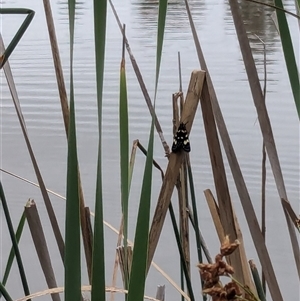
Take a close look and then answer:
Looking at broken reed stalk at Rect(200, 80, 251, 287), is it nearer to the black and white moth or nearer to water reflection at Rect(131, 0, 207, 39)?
the black and white moth

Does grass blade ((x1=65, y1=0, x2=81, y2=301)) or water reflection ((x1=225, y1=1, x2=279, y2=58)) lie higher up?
water reflection ((x1=225, y1=1, x2=279, y2=58))

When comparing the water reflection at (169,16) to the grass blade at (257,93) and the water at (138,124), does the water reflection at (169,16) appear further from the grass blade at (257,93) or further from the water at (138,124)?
the grass blade at (257,93)

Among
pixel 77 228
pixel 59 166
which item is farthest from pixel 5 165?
pixel 77 228

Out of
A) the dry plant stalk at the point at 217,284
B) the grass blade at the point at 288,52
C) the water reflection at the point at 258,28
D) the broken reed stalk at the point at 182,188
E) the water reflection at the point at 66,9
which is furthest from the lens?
the water reflection at the point at 66,9

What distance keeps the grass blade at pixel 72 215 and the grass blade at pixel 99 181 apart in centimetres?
Result: 1

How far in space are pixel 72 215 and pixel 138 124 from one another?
147cm

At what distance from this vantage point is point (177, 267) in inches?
47.2

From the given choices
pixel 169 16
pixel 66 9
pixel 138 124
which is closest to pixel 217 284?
pixel 138 124

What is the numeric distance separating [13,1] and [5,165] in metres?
1.38

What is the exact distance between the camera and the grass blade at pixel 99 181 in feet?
0.93

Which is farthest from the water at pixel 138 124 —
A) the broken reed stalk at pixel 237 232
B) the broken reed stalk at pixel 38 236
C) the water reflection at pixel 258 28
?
the broken reed stalk at pixel 237 232

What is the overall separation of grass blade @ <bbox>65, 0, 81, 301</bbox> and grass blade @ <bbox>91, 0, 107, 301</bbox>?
0.01 meters

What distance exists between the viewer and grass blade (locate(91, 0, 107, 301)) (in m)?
0.28

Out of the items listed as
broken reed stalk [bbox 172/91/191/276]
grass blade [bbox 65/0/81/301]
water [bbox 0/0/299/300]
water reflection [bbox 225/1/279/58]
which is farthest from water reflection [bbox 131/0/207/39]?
grass blade [bbox 65/0/81/301]
